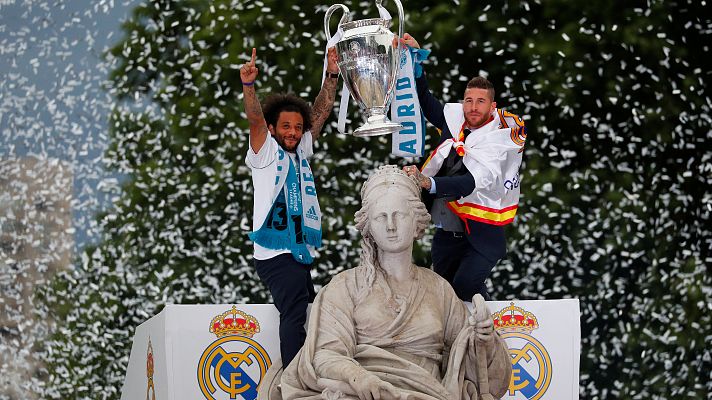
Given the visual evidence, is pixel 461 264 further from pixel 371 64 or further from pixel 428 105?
pixel 371 64

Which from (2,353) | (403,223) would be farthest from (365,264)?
(2,353)

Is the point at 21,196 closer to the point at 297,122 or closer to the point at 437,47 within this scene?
the point at 437,47

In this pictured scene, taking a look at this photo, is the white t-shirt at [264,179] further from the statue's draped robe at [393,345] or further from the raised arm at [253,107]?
the statue's draped robe at [393,345]

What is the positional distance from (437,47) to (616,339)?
9.86 ft

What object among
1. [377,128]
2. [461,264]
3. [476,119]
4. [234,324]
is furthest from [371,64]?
[234,324]

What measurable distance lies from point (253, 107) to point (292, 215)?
61 cm

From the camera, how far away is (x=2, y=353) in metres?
13.3

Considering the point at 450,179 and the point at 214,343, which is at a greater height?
the point at 450,179

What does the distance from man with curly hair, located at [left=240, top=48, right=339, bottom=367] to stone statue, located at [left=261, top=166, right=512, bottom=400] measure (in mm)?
371

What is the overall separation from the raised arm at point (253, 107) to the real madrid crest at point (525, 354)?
1.48m

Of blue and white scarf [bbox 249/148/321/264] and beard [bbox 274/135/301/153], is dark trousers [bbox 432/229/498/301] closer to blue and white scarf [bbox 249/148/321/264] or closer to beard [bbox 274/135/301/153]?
blue and white scarf [bbox 249/148/321/264]

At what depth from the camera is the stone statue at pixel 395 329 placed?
638 centimetres

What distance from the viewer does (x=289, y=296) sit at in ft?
23.1

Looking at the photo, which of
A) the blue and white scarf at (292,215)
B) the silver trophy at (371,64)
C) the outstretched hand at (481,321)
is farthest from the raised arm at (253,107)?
the outstretched hand at (481,321)
